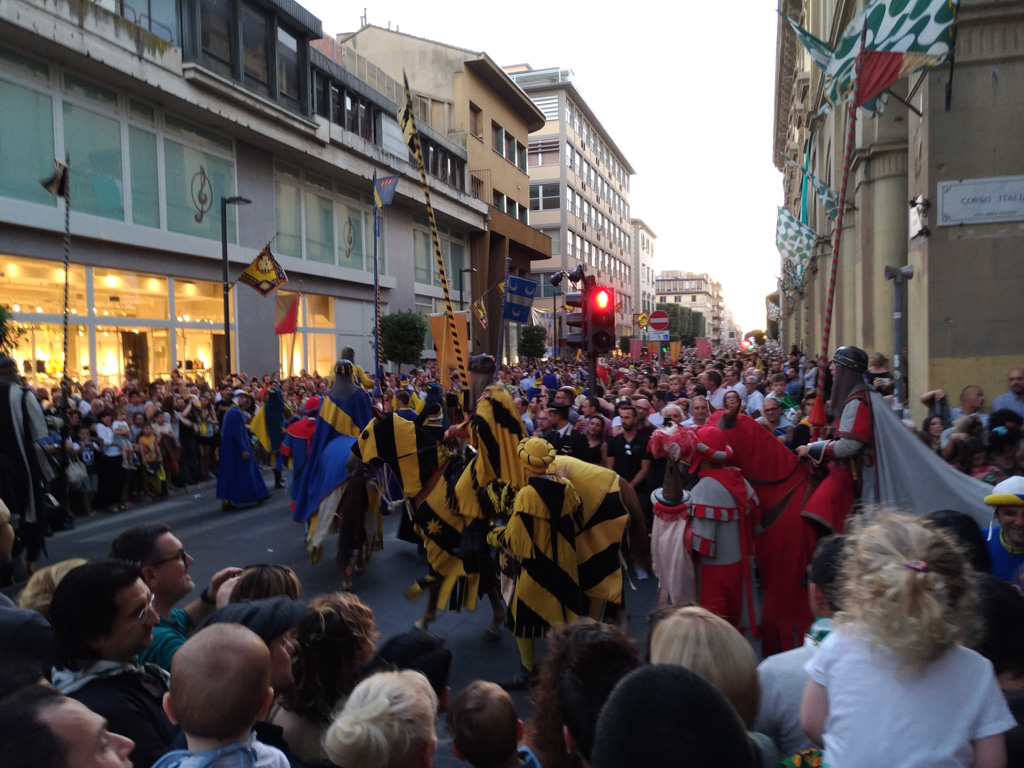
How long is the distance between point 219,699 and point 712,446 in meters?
3.36

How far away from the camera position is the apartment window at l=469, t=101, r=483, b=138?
3978 centimetres

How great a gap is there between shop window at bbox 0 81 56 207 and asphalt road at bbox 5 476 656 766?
845 cm

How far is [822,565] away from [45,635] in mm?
2617

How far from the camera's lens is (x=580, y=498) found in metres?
4.75

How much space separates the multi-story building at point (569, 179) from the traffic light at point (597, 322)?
47.8m

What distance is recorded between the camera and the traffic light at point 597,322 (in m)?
9.52

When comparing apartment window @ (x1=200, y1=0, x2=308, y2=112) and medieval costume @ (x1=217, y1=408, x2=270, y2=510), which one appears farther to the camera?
apartment window @ (x1=200, y1=0, x2=308, y2=112)

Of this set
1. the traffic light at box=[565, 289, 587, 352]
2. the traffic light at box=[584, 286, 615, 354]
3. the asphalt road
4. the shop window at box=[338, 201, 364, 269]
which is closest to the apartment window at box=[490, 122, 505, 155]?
the shop window at box=[338, 201, 364, 269]

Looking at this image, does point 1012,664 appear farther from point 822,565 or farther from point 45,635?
point 45,635

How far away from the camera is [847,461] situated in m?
4.72

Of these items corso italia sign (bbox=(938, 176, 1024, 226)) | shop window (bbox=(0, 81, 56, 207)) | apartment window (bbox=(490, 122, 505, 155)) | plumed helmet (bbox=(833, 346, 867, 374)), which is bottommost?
plumed helmet (bbox=(833, 346, 867, 374))

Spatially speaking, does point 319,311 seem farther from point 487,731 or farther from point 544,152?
point 544,152

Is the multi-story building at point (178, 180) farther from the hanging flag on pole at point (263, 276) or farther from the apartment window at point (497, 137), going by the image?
the apartment window at point (497, 137)

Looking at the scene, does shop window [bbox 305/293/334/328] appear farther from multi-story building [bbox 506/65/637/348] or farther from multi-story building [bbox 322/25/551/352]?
multi-story building [bbox 506/65/637/348]
